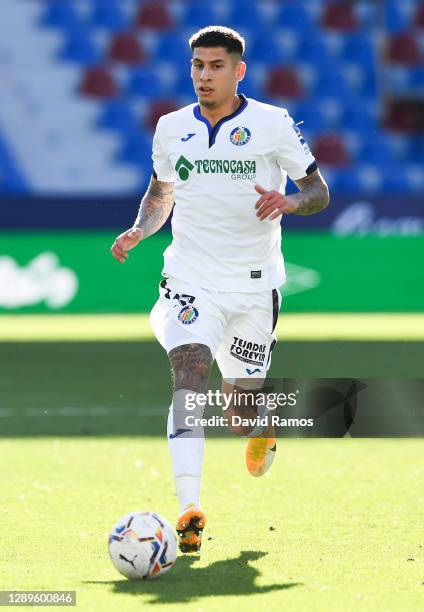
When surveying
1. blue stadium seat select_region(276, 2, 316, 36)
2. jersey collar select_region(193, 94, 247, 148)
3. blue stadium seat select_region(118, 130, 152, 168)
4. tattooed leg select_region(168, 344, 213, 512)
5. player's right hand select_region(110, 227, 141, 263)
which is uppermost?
blue stadium seat select_region(276, 2, 316, 36)

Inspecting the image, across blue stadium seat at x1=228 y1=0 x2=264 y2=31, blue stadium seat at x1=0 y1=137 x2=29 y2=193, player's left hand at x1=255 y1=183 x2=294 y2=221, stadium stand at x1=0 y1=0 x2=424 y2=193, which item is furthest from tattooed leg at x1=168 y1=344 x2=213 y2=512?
blue stadium seat at x1=228 y1=0 x2=264 y2=31

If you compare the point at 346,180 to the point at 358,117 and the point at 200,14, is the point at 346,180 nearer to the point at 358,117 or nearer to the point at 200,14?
the point at 358,117

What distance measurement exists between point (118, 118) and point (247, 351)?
1908 cm

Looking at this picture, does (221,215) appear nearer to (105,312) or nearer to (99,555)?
(99,555)

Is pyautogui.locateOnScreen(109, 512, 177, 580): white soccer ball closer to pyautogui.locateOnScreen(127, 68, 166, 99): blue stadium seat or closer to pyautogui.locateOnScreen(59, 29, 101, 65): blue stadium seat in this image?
pyautogui.locateOnScreen(127, 68, 166, 99): blue stadium seat

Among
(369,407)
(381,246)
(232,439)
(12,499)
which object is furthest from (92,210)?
(12,499)

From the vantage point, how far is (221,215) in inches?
252

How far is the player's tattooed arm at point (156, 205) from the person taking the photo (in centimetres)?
677

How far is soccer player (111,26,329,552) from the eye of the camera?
629cm

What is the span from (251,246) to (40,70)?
65.8ft

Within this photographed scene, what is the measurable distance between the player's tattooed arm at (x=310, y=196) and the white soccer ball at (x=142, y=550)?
1.74 m

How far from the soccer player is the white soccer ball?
1.11 meters

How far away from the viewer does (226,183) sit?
21.0 ft

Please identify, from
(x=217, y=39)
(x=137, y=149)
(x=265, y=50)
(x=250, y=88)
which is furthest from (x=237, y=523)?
(x=265, y=50)
